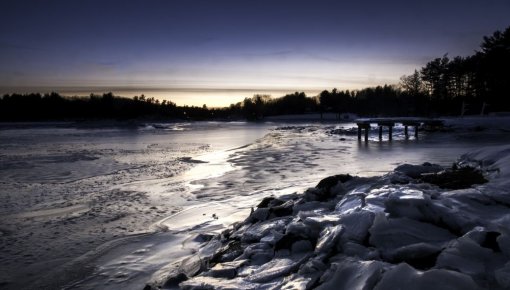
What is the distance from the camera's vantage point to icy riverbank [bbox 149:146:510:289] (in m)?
3.24

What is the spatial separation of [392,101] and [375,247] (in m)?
114

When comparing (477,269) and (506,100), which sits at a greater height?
(506,100)

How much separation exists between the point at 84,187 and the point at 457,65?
76.4m

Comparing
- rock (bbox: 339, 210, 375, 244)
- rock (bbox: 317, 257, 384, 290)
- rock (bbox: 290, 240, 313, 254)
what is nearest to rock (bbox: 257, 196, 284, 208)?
rock (bbox: 339, 210, 375, 244)

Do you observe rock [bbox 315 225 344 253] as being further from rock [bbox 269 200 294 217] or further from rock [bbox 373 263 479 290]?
rock [bbox 269 200 294 217]

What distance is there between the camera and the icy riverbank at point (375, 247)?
10.6ft

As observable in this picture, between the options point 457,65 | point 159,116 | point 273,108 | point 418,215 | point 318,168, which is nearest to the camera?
point 418,215

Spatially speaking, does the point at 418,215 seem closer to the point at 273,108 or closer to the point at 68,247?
the point at 68,247

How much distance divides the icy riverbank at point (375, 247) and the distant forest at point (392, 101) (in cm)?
4424

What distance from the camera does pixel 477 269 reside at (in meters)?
3.21

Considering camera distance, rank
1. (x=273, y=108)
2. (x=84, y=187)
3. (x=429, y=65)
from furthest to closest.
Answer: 1. (x=273, y=108)
2. (x=429, y=65)
3. (x=84, y=187)

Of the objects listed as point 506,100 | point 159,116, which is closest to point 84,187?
point 506,100

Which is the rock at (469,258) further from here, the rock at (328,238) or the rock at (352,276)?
the rock at (328,238)

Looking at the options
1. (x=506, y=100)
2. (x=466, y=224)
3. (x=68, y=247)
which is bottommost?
(x=68, y=247)
